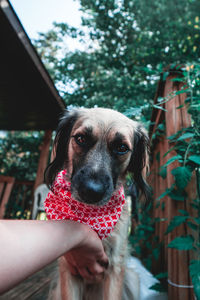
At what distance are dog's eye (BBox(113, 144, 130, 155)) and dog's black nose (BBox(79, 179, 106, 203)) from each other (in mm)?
462

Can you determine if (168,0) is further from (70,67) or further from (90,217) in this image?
(90,217)

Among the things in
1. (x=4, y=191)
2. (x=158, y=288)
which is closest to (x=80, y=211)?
(x=158, y=288)

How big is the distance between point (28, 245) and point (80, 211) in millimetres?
917

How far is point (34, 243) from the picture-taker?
663mm

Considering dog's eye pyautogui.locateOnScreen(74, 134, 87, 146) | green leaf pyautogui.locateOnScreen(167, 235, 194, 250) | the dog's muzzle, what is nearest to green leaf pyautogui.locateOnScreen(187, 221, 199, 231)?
green leaf pyautogui.locateOnScreen(167, 235, 194, 250)

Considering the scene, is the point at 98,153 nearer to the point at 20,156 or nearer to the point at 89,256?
the point at 89,256

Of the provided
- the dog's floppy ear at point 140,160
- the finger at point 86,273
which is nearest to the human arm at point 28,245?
the finger at point 86,273

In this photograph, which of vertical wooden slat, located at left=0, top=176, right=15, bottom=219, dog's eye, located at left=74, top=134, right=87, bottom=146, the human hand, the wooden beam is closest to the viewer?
Result: the human hand

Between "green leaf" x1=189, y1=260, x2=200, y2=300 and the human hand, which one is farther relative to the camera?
"green leaf" x1=189, y1=260, x2=200, y2=300

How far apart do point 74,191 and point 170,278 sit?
1187 millimetres

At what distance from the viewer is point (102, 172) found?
5.22 feet

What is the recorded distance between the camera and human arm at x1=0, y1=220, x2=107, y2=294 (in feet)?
1.86

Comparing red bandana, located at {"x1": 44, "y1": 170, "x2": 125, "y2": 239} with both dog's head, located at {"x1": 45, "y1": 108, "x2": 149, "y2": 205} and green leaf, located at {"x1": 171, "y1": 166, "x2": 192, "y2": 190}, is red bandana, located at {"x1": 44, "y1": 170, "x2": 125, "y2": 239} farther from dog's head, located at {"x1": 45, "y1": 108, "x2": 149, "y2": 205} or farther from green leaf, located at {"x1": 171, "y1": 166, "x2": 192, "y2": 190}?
green leaf, located at {"x1": 171, "y1": 166, "x2": 192, "y2": 190}

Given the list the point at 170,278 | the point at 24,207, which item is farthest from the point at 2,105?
the point at 170,278
